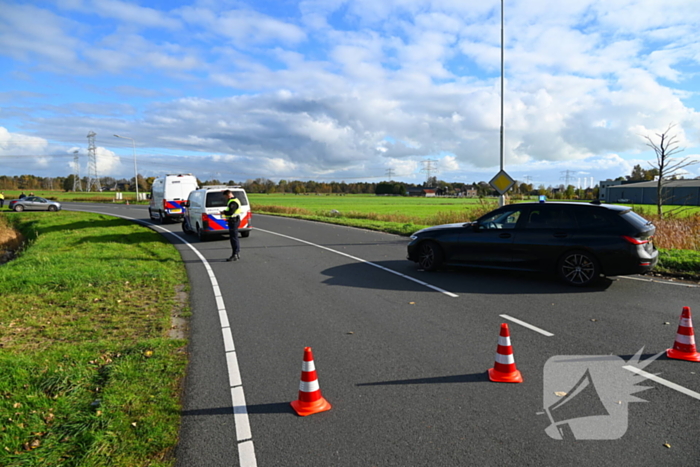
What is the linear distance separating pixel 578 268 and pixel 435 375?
530 cm

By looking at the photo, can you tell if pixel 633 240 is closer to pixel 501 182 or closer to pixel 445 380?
pixel 445 380

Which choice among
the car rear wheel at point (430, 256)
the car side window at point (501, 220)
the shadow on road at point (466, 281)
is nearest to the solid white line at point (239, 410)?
the shadow on road at point (466, 281)

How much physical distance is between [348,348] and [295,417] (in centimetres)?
173

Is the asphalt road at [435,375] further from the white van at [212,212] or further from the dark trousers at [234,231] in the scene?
the white van at [212,212]

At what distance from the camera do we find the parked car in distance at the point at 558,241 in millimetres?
8414

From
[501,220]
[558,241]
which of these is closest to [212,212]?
[501,220]

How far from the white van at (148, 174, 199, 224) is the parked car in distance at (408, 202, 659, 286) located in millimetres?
19348

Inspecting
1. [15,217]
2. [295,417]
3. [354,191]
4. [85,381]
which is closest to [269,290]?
[85,381]

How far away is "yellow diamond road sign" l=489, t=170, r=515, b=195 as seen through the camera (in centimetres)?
1745

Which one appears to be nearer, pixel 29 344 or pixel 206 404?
pixel 206 404

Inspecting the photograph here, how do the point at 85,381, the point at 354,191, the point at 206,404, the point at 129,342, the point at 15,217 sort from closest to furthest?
1. the point at 206,404
2. the point at 85,381
3. the point at 129,342
4. the point at 15,217
5. the point at 354,191

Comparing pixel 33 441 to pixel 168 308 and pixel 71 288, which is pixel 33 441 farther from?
pixel 71 288

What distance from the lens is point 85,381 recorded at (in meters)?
4.66

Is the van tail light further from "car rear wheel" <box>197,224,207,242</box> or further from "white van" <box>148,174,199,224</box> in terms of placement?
"white van" <box>148,174,199,224</box>
